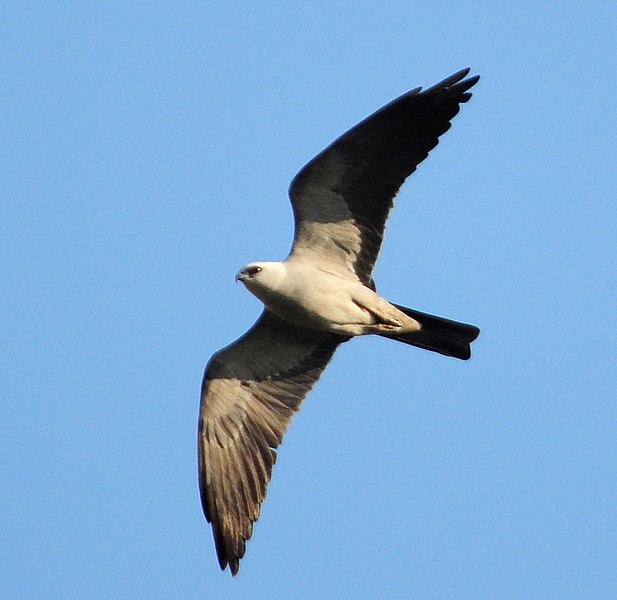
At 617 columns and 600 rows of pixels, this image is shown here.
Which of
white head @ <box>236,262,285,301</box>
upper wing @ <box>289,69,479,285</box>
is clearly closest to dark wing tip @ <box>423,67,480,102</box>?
upper wing @ <box>289,69,479,285</box>

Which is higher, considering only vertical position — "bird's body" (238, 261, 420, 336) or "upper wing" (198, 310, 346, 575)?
"bird's body" (238, 261, 420, 336)

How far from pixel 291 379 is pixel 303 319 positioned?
0.96 meters

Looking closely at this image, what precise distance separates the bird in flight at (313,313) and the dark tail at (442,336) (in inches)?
0.4

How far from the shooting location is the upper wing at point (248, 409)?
A: 12008 mm

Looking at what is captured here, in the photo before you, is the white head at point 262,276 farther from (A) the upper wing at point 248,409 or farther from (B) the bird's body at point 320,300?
(A) the upper wing at point 248,409

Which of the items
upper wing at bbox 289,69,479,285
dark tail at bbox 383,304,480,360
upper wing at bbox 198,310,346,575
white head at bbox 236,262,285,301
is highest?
upper wing at bbox 289,69,479,285

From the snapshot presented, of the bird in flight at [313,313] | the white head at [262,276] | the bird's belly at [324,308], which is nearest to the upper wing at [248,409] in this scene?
the bird in flight at [313,313]

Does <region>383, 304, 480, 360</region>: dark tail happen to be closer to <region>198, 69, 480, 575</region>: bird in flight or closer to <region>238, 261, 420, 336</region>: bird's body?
<region>198, 69, 480, 575</region>: bird in flight

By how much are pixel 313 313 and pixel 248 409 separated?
1.41 m

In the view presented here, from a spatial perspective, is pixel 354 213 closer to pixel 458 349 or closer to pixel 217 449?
pixel 458 349

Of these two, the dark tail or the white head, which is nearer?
the white head

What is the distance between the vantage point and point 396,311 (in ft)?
38.9

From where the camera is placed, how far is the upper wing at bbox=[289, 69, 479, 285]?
11.3 metres

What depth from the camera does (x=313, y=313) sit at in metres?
11.7
